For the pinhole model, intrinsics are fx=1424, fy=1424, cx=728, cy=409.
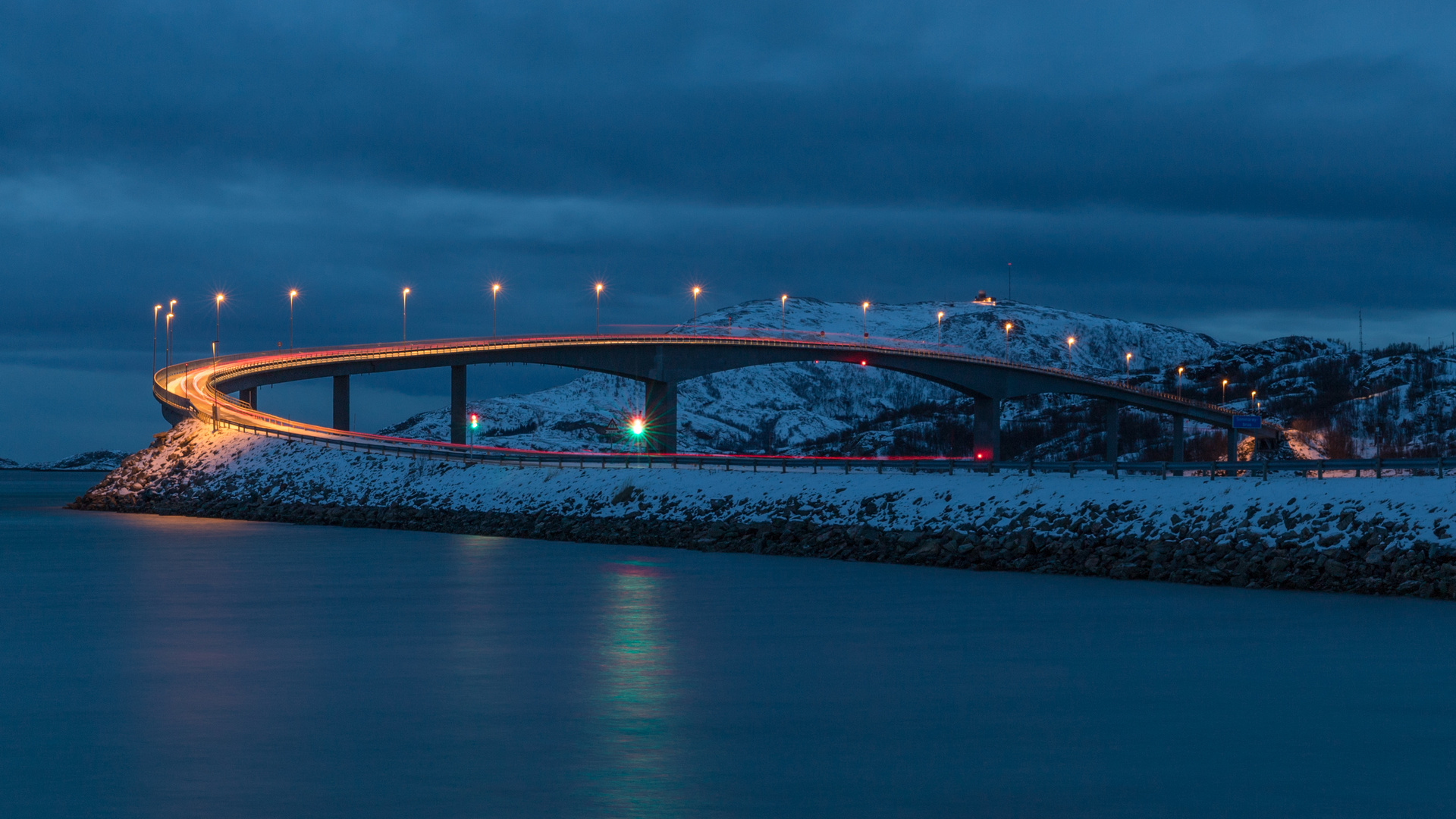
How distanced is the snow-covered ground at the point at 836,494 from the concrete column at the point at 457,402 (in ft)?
72.4

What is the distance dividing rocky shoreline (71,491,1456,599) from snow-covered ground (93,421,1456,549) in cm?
26

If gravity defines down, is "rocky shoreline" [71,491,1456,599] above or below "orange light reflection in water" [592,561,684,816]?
above

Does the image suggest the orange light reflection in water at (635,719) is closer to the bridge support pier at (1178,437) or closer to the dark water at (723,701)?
the dark water at (723,701)

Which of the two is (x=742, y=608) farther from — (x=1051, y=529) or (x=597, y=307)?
(x=597, y=307)

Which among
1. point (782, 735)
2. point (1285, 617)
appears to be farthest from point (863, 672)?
point (1285, 617)

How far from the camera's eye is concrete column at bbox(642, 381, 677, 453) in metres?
122

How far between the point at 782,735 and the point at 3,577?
118 feet

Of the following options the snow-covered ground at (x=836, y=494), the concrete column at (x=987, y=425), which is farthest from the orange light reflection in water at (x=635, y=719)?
the concrete column at (x=987, y=425)

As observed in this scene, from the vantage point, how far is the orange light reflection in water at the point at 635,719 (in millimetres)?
14242

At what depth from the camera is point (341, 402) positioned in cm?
10825

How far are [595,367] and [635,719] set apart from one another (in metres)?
101

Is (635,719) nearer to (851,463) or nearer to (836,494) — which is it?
(836,494)

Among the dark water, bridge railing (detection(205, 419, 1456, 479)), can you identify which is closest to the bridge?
Answer: bridge railing (detection(205, 419, 1456, 479))

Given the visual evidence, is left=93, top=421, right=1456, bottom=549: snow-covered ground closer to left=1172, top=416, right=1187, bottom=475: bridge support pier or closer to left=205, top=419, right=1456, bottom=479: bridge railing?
left=205, top=419, right=1456, bottom=479: bridge railing
